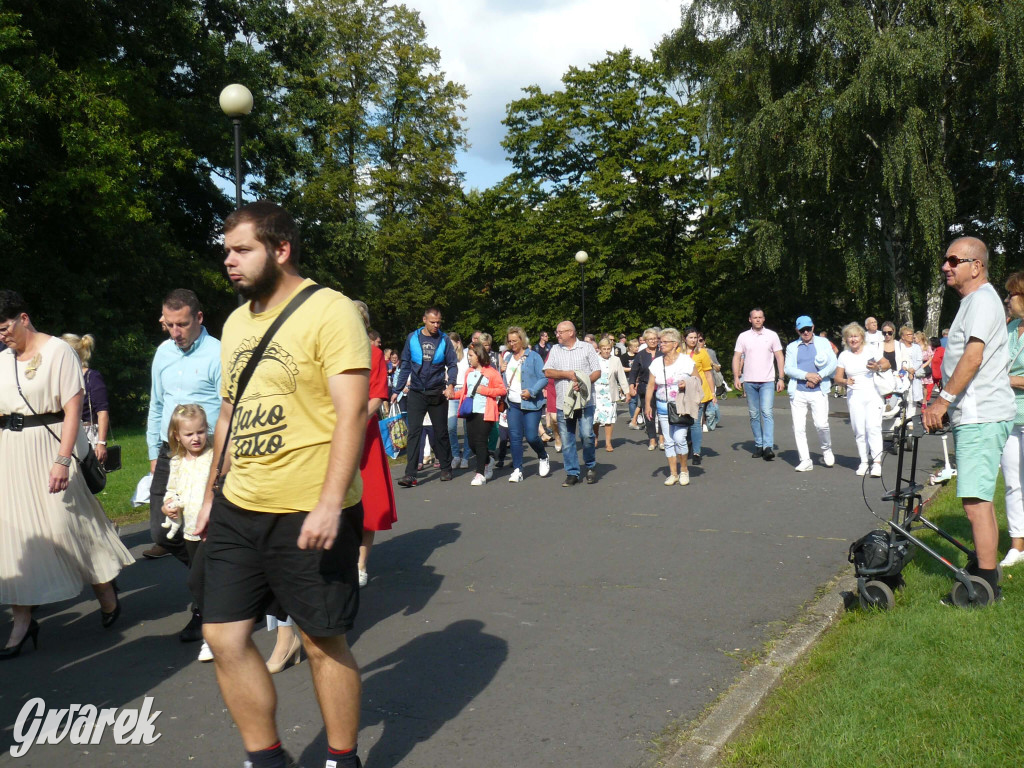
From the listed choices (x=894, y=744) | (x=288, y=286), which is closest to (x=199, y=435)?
(x=288, y=286)

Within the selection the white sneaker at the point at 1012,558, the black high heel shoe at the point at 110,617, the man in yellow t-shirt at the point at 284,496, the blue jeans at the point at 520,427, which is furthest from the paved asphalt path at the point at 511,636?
the blue jeans at the point at 520,427

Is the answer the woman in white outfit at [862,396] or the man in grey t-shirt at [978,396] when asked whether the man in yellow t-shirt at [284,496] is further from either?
the woman in white outfit at [862,396]

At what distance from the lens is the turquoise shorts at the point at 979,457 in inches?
211

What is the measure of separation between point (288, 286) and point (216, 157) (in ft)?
96.0

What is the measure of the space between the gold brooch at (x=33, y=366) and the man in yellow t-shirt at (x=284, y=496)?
2787 mm

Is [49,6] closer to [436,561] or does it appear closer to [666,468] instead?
[666,468]

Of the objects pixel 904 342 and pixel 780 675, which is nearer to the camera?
pixel 780 675

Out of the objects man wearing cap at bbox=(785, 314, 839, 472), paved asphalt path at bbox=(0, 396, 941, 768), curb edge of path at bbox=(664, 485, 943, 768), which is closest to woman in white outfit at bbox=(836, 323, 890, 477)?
man wearing cap at bbox=(785, 314, 839, 472)

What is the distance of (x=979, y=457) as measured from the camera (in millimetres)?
5402

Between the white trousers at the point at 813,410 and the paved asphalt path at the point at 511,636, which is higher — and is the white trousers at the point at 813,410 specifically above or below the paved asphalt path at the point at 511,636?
above

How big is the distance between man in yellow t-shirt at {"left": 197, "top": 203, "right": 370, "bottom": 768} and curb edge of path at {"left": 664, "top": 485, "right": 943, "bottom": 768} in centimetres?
138

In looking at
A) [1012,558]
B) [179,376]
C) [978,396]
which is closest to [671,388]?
[1012,558]

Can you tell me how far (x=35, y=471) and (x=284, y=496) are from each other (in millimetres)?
3059

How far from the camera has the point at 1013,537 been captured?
6.29 metres
